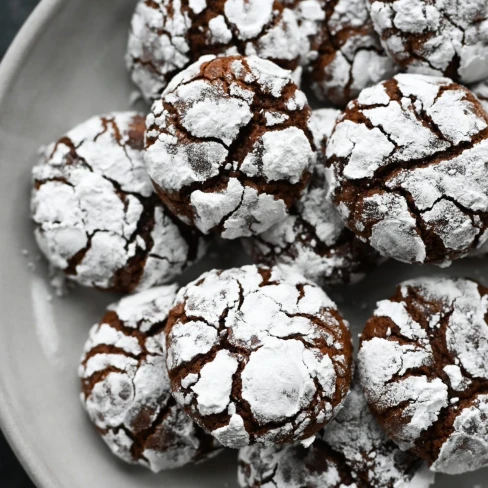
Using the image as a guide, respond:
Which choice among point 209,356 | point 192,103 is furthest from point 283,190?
point 209,356

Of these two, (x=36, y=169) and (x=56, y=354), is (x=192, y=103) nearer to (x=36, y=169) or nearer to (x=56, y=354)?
(x=36, y=169)

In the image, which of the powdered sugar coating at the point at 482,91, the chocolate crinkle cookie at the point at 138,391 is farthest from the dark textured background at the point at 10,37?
the powdered sugar coating at the point at 482,91

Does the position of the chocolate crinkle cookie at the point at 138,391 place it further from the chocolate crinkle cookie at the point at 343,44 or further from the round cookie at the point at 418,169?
the chocolate crinkle cookie at the point at 343,44

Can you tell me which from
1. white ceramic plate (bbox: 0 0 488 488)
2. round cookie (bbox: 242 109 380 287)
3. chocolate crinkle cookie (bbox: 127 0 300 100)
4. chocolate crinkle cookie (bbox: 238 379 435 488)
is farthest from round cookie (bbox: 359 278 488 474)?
chocolate crinkle cookie (bbox: 127 0 300 100)

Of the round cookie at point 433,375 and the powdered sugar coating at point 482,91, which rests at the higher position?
the powdered sugar coating at point 482,91

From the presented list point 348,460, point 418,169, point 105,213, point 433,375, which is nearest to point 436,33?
point 418,169

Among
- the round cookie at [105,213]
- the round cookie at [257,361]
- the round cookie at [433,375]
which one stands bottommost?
the round cookie at [433,375]

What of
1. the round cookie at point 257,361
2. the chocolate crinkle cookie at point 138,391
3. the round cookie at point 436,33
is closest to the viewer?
the round cookie at point 257,361
